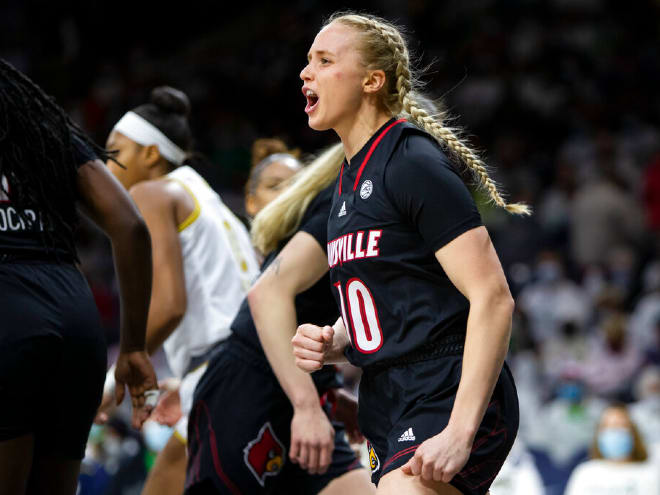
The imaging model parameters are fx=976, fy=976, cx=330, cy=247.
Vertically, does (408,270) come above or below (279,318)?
above

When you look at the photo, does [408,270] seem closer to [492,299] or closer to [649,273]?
[492,299]

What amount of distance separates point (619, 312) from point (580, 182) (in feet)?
7.23

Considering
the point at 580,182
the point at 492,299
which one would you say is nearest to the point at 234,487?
the point at 492,299

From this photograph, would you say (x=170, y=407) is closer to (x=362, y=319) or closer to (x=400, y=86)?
(x=362, y=319)

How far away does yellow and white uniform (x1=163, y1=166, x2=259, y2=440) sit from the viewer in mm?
3998

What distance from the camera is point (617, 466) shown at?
6.82 meters

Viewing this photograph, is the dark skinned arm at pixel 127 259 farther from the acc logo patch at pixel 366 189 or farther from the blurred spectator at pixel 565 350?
the blurred spectator at pixel 565 350

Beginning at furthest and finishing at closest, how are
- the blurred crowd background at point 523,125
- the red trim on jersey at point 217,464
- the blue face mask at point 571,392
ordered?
1. the blurred crowd background at point 523,125
2. the blue face mask at point 571,392
3. the red trim on jersey at point 217,464

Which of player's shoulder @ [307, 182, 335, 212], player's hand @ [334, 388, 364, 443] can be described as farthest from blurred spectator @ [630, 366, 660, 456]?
player's shoulder @ [307, 182, 335, 212]

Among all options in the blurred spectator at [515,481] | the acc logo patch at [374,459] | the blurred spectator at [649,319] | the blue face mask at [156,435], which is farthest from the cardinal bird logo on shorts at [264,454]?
the blurred spectator at [649,319]

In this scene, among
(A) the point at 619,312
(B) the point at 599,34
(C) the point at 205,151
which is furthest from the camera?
(C) the point at 205,151

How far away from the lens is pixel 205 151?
14.1 m

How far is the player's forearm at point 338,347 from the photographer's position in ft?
8.95

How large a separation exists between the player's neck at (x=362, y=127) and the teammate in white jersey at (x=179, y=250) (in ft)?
4.58
